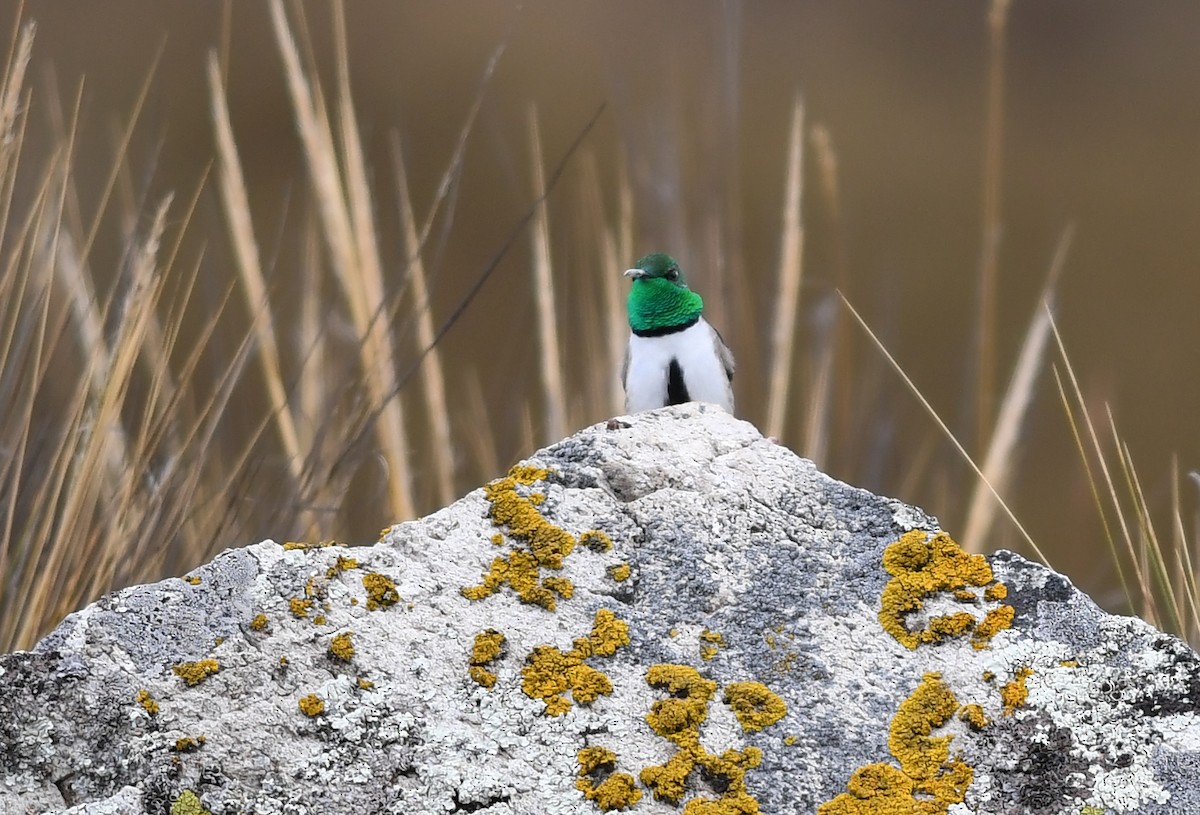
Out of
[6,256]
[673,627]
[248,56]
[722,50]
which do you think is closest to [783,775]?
[673,627]

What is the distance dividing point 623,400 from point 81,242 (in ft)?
3.96

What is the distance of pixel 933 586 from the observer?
5.86 feet

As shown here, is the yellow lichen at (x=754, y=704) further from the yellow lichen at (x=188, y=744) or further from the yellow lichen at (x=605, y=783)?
the yellow lichen at (x=188, y=744)

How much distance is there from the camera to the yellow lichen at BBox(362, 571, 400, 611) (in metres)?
1.72

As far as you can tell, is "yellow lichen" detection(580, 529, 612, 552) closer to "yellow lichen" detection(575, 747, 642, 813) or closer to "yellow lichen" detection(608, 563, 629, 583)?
"yellow lichen" detection(608, 563, 629, 583)

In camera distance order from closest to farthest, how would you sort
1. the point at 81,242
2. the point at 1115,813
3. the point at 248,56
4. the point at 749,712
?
the point at 1115,813
the point at 749,712
the point at 81,242
the point at 248,56

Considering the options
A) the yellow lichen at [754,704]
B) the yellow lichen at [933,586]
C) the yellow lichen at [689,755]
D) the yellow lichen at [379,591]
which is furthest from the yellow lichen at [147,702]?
the yellow lichen at [933,586]

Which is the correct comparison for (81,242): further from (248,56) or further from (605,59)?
(248,56)

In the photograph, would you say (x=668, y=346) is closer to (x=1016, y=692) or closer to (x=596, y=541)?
(x=596, y=541)

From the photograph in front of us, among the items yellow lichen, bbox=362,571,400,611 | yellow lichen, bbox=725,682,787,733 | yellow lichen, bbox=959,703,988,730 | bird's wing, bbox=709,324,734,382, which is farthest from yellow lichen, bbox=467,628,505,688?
bird's wing, bbox=709,324,734,382

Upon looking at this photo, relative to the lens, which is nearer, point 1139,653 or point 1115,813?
point 1115,813

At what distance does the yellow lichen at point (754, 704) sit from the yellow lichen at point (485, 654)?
27cm

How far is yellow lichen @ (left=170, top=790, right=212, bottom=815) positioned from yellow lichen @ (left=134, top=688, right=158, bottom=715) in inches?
3.8

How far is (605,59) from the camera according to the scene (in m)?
3.30
